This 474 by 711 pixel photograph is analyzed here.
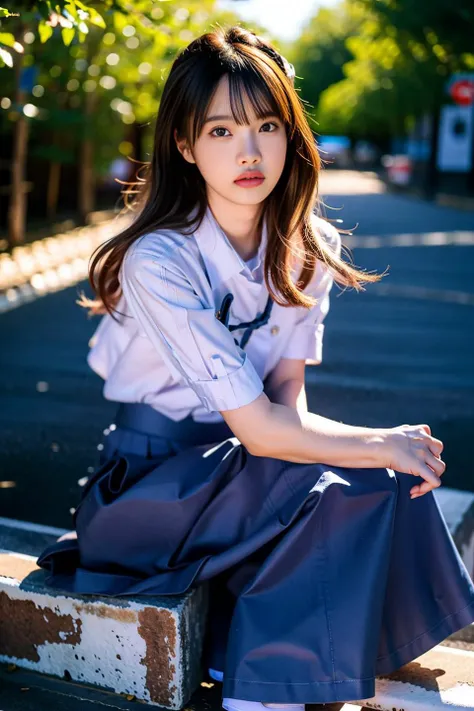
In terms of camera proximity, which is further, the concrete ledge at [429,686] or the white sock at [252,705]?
the concrete ledge at [429,686]

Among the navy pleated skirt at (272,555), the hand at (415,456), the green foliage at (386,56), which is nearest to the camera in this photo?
the navy pleated skirt at (272,555)

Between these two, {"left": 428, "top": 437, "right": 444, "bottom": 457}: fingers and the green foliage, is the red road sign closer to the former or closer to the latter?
the green foliage

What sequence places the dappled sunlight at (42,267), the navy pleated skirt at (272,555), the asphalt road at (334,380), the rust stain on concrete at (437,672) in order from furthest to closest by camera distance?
1. the dappled sunlight at (42,267)
2. the asphalt road at (334,380)
3. the rust stain on concrete at (437,672)
4. the navy pleated skirt at (272,555)

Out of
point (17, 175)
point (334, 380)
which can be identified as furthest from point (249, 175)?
point (17, 175)

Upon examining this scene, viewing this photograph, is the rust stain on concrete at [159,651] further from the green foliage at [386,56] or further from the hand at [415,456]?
the green foliage at [386,56]

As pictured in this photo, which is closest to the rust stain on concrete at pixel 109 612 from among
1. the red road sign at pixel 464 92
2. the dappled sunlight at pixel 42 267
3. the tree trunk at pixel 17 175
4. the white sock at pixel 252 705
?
the white sock at pixel 252 705

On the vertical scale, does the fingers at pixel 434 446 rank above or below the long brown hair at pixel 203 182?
below

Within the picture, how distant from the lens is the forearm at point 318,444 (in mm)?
2477

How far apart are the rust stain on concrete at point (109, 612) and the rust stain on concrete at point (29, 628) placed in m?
0.05

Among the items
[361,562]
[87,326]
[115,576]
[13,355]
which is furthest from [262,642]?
[87,326]

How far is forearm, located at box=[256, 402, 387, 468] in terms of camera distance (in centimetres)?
248

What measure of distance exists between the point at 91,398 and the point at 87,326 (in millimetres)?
2518

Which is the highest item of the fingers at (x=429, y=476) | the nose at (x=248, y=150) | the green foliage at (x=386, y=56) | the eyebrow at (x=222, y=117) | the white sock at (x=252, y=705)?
the green foliage at (x=386, y=56)

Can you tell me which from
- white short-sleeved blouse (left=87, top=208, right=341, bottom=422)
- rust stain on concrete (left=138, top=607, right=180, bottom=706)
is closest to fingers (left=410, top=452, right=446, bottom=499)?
white short-sleeved blouse (left=87, top=208, right=341, bottom=422)
